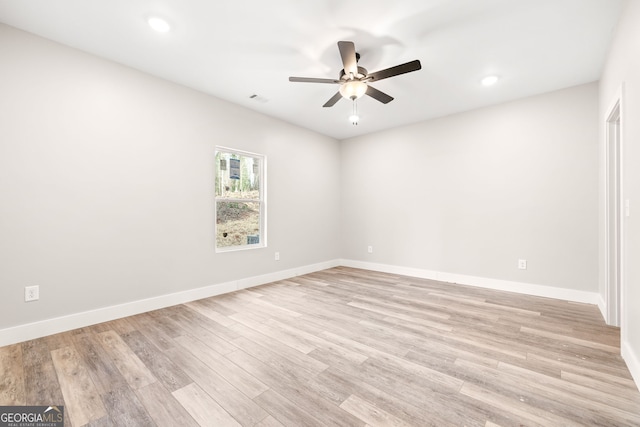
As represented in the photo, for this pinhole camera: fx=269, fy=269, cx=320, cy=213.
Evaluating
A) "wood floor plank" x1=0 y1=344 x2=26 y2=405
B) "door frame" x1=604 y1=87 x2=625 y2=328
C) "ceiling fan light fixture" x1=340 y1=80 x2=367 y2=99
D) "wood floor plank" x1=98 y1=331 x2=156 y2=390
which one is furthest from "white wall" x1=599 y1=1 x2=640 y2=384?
"wood floor plank" x1=0 y1=344 x2=26 y2=405

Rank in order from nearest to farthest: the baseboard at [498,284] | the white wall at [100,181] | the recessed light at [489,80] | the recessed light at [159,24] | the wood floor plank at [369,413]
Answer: the wood floor plank at [369,413], the recessed light at [159,24], the white wall at [100,181], the recessed light at [489,80], the baseboard at [498,284]

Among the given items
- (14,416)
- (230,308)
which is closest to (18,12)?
(14,416)

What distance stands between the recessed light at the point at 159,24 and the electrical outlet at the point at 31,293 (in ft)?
8.36

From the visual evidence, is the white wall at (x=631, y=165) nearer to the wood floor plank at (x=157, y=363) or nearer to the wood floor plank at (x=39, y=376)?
the wood floor plank at (x=157, y=363)

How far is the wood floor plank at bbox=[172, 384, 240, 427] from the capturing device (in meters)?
1.44

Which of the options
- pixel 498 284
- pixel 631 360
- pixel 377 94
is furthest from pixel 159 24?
pixel 498 284

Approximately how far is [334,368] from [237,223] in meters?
2.74

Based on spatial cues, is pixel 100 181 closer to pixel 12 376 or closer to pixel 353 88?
pixel 12 376

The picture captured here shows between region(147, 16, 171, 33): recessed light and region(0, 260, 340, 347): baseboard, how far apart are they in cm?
275

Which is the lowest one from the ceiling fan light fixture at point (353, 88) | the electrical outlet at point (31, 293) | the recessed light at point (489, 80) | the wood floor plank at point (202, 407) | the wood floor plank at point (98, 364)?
the wood floor plank at point (202, 407)

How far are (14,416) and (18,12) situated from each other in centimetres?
292

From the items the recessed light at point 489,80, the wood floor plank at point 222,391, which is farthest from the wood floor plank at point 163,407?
the recessed light at point 489,80

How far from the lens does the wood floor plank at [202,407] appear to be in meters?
1.44

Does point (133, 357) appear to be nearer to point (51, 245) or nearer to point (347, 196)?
point (51, 245)
